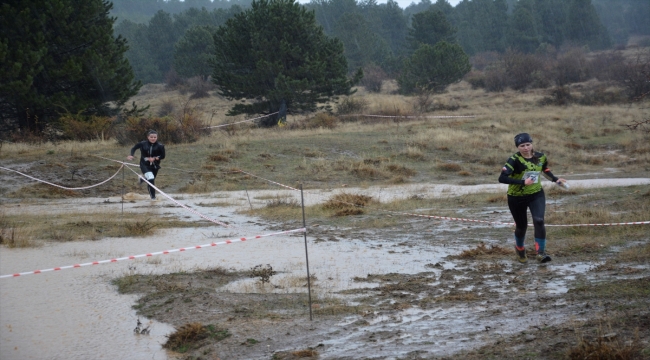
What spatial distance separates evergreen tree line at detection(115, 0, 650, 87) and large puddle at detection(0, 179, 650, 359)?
5096 cm

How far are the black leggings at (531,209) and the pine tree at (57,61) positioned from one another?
21.1 meters

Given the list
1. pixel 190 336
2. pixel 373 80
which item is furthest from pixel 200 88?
pixel 190 336

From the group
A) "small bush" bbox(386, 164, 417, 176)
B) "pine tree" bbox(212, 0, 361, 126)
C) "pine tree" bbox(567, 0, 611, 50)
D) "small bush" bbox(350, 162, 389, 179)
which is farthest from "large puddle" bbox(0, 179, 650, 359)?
"pine tree" bbox(567, 0, 611, 50)

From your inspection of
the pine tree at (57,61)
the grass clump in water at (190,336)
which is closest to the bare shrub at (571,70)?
the pine tree at (57,61)

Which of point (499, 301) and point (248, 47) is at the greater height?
point (248, 47)


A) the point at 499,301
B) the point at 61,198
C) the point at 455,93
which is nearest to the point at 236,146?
the point at 61,198

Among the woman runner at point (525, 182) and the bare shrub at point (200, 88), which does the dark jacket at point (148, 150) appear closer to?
the woman runner at point (525, 182)

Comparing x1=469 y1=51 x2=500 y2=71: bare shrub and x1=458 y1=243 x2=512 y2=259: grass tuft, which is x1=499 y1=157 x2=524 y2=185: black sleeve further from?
x1=469 y1=51 x2=500 y2=71: bare shrub

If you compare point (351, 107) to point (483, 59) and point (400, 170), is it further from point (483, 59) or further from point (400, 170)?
point (483, 59)

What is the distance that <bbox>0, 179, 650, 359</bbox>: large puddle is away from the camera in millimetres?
6574

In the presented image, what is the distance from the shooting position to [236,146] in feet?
84.1

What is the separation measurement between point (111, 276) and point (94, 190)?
10667 millimetres

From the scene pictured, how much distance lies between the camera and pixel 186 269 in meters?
9.98

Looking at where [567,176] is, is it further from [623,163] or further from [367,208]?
[367,208]
